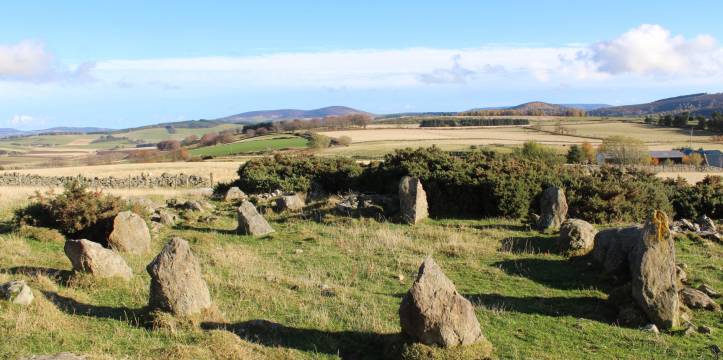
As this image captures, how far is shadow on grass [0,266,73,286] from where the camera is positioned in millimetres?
12539

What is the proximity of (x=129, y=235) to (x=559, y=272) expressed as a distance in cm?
1201

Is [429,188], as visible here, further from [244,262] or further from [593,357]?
[593,357]

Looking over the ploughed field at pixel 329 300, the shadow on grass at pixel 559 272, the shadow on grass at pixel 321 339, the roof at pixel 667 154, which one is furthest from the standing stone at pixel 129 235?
the roof at pixel 667 154

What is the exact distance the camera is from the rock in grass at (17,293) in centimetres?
1040

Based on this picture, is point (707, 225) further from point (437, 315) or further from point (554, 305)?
point (437, 315)

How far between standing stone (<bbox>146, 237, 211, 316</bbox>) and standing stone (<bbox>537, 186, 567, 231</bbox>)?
13226 mm

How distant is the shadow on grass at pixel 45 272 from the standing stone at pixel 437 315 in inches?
310

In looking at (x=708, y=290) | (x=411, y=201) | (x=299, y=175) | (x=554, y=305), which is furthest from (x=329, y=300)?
(x=299, y=175)

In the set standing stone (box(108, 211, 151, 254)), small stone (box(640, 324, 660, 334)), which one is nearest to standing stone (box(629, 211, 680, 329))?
small stone (box(640, 324, 660, 334))

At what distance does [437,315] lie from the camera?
8758 mm

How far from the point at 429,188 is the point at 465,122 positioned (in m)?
111

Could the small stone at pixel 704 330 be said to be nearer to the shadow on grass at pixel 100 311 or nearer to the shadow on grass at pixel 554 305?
the shadow on grass at pixel 554 305

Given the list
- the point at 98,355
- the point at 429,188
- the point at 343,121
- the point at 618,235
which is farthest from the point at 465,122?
the point at 98,355

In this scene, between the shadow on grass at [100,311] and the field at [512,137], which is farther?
the field at [512,137]
